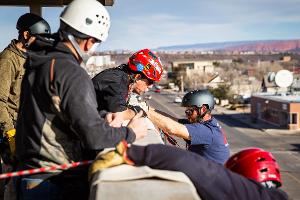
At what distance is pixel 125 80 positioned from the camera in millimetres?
5539

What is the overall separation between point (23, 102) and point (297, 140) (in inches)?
2129

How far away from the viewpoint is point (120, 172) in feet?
8.84

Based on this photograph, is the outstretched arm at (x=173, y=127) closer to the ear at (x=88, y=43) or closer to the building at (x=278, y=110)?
the ear at (x=88, y=43)

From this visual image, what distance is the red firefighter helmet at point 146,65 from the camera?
5809 mm

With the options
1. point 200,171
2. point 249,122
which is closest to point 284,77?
point 249,122

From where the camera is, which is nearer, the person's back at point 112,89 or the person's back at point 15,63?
the person's back at point 112,89

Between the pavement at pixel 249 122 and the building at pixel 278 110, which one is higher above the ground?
the building at pixel 278 110

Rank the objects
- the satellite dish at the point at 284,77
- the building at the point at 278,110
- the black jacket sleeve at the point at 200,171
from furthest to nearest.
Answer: the satellite dish at the point at 284,77
the building at the point at 278,110
the black jacket sleeve at the point at 200,171

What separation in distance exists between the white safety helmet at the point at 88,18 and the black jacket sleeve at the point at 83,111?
1.44 ft

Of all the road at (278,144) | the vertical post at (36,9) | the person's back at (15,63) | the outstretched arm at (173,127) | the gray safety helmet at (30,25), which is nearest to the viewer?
the outstretched arm at (173,127)

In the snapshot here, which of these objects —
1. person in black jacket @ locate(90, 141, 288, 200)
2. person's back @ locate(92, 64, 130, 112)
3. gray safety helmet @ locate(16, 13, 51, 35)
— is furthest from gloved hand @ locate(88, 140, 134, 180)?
gray safety helmet @ locate(16, 13, 51, 35)

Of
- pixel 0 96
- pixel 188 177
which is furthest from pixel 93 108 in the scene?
pixel 0 96

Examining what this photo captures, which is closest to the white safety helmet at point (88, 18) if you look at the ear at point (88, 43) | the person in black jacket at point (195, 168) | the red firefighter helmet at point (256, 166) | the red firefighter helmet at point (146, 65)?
the ear at point (88, 43)

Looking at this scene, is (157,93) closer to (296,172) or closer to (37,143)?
(296,172)
